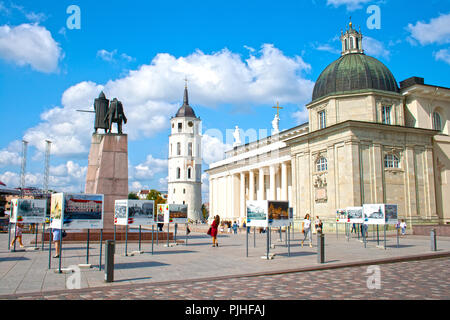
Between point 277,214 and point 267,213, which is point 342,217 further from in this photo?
point 267,213

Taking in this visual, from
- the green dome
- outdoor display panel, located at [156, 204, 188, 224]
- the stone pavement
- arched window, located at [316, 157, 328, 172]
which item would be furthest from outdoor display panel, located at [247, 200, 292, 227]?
the green dome

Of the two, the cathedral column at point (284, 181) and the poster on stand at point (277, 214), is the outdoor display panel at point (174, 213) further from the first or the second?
the cathedral column at point (284, 181)

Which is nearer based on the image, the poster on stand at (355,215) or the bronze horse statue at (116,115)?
the poster on stand at (355,215)

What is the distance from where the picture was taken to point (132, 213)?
1970cm

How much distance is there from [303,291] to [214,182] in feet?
233

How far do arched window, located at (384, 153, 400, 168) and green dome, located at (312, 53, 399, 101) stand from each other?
7484 millimetres

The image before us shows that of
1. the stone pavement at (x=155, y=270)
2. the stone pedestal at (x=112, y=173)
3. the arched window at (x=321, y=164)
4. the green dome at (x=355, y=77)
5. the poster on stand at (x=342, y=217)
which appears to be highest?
the green dome at (x=355, y=77)

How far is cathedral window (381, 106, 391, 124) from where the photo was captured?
43450 millimetres

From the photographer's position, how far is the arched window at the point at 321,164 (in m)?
42.9

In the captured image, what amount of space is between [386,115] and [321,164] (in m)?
8.76

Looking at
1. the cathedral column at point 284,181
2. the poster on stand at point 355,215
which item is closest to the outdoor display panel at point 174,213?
the poster on stand at point 355,215

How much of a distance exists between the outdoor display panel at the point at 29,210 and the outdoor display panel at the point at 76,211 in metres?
8.03

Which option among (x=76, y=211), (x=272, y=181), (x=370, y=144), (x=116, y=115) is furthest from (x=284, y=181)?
(x=76, y=211)
